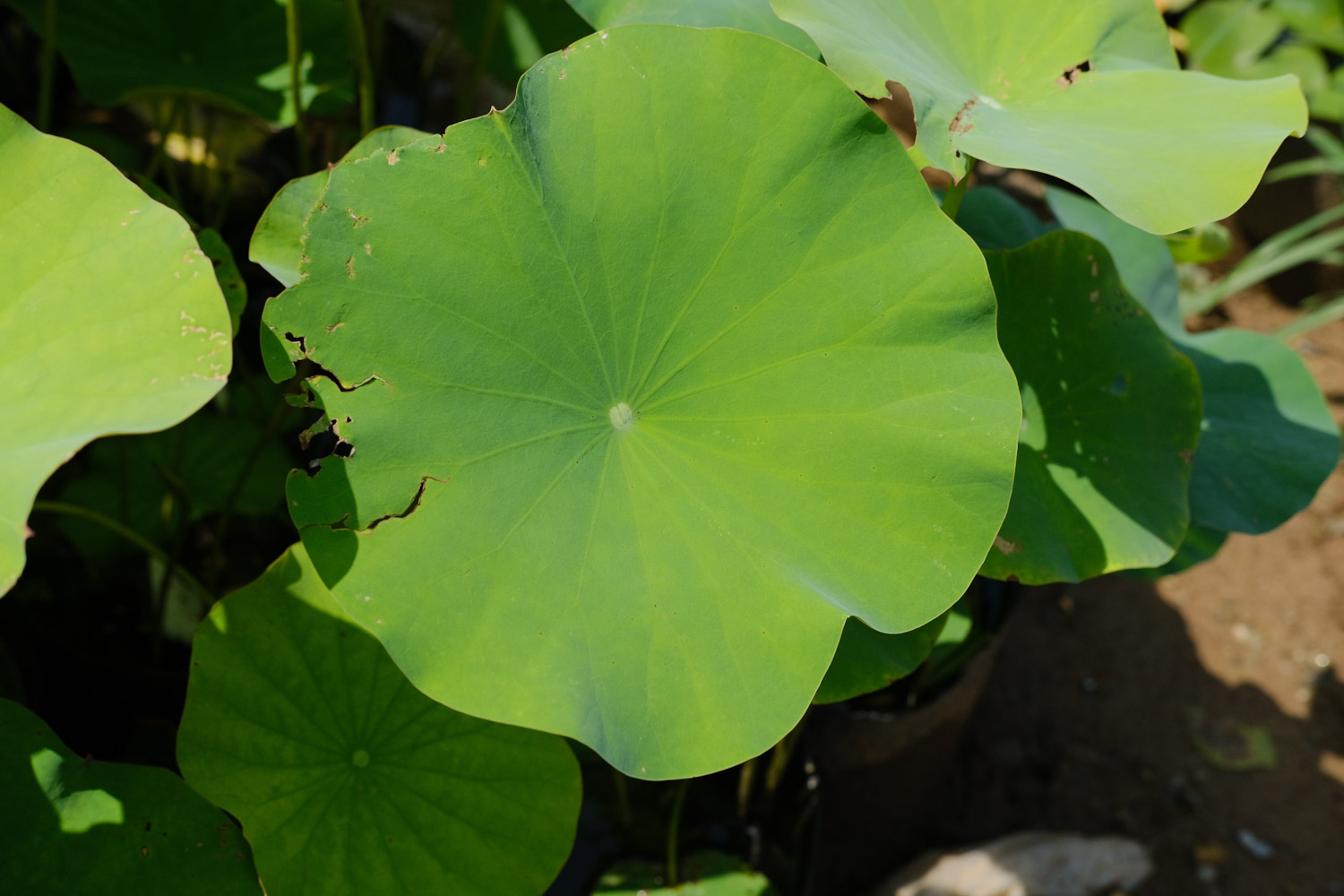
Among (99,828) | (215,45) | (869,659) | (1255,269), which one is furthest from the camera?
(1255,269)

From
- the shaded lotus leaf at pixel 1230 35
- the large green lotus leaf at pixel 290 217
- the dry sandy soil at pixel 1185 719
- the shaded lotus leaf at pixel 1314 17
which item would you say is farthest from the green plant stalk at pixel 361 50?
the shaded lotus leaf at pixel 1314 17

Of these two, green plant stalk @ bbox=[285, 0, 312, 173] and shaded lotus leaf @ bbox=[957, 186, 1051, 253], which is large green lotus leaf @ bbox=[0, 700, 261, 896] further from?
shaded lotus leaf @ bbox=[957, 186, 1051, 253]

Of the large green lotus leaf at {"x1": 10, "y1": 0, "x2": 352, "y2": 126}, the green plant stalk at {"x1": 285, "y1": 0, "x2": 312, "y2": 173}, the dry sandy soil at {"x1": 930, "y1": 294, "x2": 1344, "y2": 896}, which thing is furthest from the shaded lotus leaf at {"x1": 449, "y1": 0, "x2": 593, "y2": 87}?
the dry sandy soil at {"x1": 930, "y1": 294, "x2": 1344, "y2": 896}

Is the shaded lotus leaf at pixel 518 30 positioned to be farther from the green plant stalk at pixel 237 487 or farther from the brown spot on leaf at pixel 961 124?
the brown spot on leaf at pixel 961 124

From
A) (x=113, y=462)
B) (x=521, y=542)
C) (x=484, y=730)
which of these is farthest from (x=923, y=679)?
(x=113, y=462)

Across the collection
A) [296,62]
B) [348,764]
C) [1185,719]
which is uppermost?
[296,62]

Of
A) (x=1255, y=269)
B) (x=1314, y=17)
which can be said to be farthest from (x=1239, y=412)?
(x=1314, y=17)

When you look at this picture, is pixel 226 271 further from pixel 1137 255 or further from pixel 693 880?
pixel 1137 255
